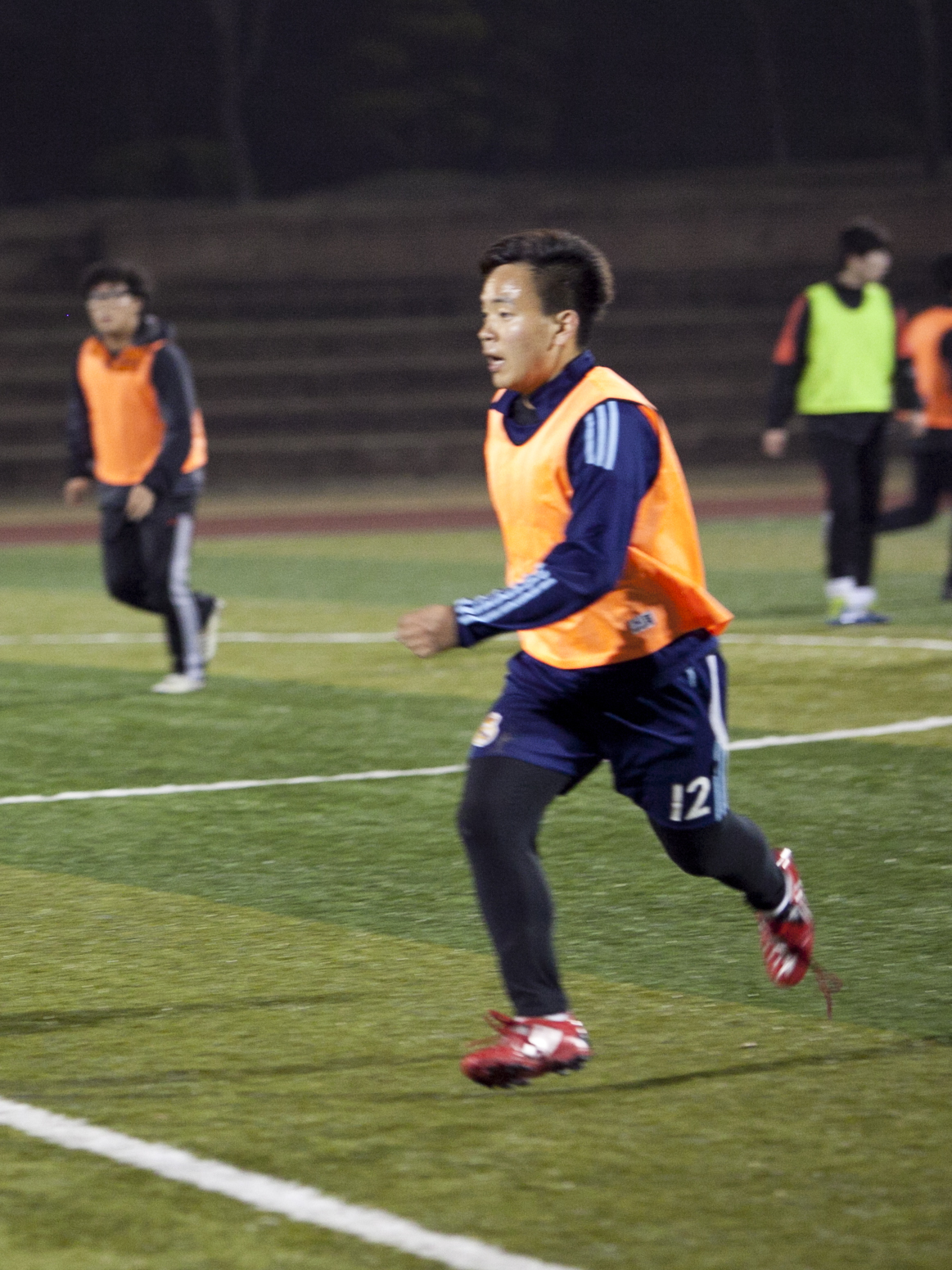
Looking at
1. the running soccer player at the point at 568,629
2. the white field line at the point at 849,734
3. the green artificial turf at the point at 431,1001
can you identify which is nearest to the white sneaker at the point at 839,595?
the green artificial turf at the point at 431,1001

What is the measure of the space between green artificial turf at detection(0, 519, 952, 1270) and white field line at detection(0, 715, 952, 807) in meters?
0.10

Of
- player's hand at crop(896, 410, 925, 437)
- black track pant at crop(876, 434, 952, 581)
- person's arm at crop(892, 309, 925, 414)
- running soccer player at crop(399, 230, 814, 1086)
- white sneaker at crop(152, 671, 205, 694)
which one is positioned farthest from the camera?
black track pant at crop(876, 434, 952, 581)

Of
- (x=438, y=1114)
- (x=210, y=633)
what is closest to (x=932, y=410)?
(x=210, y=633)

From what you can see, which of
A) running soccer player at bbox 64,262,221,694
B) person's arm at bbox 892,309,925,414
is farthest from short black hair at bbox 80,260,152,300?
person's arm at bbox 892,309,925,414

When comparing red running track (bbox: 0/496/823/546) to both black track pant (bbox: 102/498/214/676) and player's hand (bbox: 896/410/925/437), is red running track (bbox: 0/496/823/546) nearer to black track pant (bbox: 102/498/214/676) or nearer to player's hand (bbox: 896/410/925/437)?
player's hand (bbox: 896/410/925/437)

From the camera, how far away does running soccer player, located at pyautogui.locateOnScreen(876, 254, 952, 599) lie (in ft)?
40.9

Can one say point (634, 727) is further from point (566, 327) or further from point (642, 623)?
point (566, 327)

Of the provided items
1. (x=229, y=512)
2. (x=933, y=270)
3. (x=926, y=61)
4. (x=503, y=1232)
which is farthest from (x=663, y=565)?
(x=926, y=61)

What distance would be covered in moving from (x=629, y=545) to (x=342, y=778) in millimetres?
3511

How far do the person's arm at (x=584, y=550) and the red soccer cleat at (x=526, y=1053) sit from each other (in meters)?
0.70

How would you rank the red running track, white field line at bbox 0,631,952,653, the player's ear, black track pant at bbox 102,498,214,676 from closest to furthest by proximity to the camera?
1. the player's ear
2. black track pant at bbox 102,498,214,676
3. white field line at bbox 0,631,952,653
4. the red running track

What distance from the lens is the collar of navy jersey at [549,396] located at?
4070 millimetres

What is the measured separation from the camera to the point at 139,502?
30.2ft

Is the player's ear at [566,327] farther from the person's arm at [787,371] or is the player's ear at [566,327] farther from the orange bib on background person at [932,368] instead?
the orange bib on background person at [932,368]
